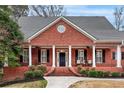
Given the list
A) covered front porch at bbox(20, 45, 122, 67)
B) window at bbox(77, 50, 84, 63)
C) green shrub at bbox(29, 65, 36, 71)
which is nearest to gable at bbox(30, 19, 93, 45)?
covered front porch at bbox(20, 45, 122, 67)

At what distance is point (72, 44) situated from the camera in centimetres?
1678

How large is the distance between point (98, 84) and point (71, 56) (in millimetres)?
1355

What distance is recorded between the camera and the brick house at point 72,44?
1647 centimetres

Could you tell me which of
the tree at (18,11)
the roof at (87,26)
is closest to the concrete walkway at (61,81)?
the roof at (87,26)

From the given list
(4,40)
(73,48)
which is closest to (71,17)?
(73,48)

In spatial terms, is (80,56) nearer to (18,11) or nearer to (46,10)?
(46,10)

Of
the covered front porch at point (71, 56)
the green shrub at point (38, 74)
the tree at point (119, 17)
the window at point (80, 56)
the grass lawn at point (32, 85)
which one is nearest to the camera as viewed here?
the grass lawn at point (32, 85)

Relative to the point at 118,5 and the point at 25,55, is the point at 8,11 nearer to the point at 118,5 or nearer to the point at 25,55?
the point at 25,55

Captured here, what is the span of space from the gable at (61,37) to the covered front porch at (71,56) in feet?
0.37

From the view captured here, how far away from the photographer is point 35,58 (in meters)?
16.4

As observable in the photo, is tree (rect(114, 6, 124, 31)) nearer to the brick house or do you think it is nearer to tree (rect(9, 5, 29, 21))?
the brick house

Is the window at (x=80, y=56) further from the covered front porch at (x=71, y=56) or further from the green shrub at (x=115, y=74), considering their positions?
the green shrub at (x=115, y=74)

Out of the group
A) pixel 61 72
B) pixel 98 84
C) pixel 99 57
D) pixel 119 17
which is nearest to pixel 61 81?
pixel 61 72
